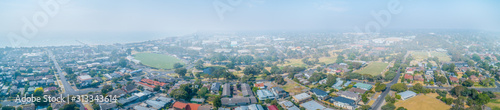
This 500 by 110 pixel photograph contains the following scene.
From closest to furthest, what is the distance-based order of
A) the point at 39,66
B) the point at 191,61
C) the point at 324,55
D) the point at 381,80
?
1. the point at 381,80
2. the point at 39,66
3. the point at 191,61
4. the point at 324,55

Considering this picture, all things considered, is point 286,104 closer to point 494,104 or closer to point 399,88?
point 399,88

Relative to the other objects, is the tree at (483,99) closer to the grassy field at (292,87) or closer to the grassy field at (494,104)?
the grassy field at (494,104)

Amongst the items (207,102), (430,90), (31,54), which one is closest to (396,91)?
(430,90)

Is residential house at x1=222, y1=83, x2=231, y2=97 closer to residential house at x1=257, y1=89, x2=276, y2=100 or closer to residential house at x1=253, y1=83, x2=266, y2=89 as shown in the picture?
residential house at x1=257, y1=89, x2=276, y2=100

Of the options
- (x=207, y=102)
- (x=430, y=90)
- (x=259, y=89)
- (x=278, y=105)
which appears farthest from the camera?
(x=259, y=89)

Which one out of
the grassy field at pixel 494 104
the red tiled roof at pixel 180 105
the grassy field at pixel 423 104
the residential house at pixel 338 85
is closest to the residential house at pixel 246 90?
the red tiled roof at pixel 180 105

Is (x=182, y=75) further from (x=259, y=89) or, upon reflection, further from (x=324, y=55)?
(x=324, y=55)
